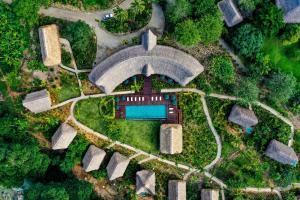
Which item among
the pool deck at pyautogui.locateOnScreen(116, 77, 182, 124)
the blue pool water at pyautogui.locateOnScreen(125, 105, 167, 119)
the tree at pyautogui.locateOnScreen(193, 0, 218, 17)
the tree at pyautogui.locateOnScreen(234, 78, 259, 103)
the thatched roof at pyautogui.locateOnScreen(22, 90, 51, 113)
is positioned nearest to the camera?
the tree at pyautogui.locateOnScreen(193, 0, 218, 17)

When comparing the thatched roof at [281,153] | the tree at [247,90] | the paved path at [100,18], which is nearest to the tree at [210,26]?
the paved path at [100,18]

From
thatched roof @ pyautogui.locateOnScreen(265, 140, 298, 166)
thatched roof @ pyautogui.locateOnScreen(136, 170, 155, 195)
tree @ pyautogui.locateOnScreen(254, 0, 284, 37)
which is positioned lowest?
thatched roof @ pyautogui.locateOnScreen(136, 170, 155, 195)

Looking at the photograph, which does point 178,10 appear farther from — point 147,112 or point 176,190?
point 176,190

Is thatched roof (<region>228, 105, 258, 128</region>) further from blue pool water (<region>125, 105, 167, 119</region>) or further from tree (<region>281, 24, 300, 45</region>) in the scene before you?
tree (<region>281, 24, 300, 45</region>)

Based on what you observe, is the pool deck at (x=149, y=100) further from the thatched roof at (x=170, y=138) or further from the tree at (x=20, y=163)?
the tree at (x=20, y=163)

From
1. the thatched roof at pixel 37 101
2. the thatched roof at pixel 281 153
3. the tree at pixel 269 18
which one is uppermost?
the tree at pixel 269 18

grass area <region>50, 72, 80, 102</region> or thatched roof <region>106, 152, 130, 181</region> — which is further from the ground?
grass area <region>50, 72, 80, 102</region>

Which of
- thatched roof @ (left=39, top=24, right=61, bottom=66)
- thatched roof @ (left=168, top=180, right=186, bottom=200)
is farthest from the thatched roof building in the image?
thatched roof @ (left=168, top=180, right=186, bottom=200)

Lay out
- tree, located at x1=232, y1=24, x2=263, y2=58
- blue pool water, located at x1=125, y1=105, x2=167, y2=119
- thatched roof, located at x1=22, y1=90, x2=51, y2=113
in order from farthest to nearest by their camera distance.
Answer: blue pool water, located at x1=125, y1=105, x2=167, y2=119 < thatched roof, located at x1=22, y1=90, x2=51, y2=113 < tree, located at x1=232, y1=24, x2=263, y2=58
